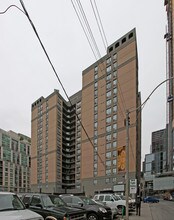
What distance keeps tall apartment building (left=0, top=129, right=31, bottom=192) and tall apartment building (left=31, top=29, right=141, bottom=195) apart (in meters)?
13.0

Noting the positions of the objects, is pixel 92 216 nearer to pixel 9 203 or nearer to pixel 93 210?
pixel 93 210

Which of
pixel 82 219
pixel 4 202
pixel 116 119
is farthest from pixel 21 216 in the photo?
pixel 116 119

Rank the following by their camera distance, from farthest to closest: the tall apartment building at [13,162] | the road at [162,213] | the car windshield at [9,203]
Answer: the tall apartment building at [13,162] → the road at [162,213] → the car windshield at [9,203]

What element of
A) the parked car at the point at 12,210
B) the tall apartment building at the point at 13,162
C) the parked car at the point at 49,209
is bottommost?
the tall apartment building at the point at 13,162

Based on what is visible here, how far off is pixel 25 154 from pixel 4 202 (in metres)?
180

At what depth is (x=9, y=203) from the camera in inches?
391

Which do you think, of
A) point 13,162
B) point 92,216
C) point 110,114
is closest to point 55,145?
point 13,162

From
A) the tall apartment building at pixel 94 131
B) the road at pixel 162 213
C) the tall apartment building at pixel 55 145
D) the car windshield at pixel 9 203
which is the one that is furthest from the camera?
the tall apartment building at pixel 55 145

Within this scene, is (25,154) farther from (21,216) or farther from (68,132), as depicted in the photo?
(21,216)

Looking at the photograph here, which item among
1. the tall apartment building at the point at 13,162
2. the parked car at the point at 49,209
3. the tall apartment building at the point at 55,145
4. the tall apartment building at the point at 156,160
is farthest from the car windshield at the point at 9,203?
the tall apartment building at the point at 13,162

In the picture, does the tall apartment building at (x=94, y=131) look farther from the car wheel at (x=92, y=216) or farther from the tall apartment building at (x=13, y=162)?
the car wheel at (x=92, y=216)

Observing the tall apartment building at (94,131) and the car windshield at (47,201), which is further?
the tall apartment building at (94,131)

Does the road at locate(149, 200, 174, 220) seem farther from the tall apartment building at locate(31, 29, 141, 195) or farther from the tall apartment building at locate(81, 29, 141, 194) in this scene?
the tall apartment building at locate(81, 29, 141, 194)

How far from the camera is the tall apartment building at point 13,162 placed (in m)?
158
